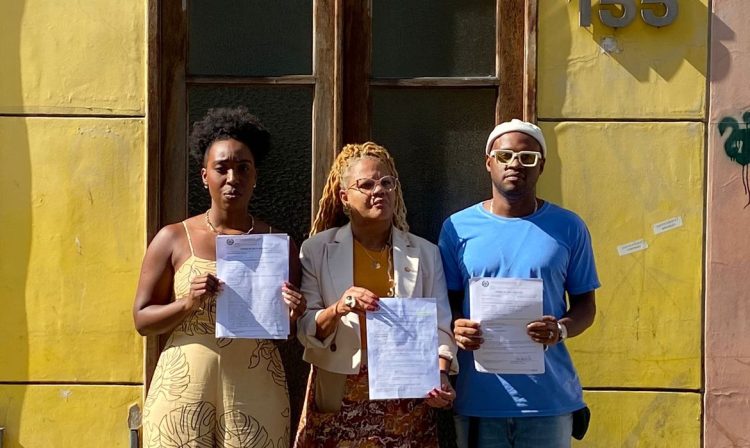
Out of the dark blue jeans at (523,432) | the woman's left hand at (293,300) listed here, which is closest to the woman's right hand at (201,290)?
the woman's left hand at (293,300)

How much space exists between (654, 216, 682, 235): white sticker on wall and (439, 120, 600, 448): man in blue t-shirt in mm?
925

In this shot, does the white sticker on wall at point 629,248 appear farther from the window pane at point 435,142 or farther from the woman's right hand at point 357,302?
the woman's right hand at point 357,302

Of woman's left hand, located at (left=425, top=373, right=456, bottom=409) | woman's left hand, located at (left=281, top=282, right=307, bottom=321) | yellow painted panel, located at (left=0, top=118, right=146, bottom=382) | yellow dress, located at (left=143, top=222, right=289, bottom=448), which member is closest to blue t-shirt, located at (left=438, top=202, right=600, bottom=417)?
woman's left hand, located at (left=425, top=373, right=456, bottom=409)

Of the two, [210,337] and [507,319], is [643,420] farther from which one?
[210,337]

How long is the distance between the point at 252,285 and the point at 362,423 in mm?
644

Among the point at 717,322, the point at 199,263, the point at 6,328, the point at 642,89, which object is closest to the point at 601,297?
the point at 717,322

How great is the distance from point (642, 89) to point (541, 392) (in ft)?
5.54

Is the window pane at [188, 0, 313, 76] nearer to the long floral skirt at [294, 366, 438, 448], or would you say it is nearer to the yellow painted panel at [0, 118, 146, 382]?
the yellow painted panel at [0, 118, 146, 382]

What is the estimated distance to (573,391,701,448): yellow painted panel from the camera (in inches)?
181

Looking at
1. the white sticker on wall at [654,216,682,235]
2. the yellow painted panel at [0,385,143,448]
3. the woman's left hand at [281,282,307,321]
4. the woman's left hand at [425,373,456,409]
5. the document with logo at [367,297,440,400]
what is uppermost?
the white sticker on wall at [654,216,682,235]

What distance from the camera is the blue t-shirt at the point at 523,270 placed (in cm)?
363

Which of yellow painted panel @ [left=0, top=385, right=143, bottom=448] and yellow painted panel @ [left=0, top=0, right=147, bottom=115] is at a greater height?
yellow painted panel @ [left=0, top=0, right=147, bottom=115]

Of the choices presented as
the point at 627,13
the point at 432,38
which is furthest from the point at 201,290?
the point at 627,13

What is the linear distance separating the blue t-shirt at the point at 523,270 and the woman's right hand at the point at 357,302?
44cm
